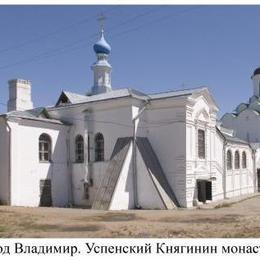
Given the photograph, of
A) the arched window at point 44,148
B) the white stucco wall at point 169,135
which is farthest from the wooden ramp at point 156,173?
the arched window at point 44,148

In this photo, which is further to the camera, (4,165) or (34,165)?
(34,165)

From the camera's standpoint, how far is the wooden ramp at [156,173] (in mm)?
20062

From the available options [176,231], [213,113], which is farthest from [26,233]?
[213,113]

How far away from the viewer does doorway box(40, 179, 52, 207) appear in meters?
21.1

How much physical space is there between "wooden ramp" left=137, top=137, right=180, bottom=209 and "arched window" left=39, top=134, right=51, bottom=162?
4.51 meters

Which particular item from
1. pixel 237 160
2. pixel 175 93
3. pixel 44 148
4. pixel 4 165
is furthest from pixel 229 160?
pixel 4 165

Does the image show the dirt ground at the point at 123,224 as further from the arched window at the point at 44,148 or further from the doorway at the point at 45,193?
the arched window at the point at 44,148

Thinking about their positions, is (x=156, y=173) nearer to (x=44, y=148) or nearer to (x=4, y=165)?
(x=44, y=148)

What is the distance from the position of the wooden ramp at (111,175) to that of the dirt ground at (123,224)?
1.91m

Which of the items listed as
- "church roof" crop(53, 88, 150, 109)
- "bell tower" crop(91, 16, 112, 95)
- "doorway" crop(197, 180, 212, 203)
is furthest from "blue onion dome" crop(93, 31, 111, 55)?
"doorway" crop(197, 180, 212, 203)

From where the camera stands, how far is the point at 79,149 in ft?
75.4

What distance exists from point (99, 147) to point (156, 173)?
347 cm

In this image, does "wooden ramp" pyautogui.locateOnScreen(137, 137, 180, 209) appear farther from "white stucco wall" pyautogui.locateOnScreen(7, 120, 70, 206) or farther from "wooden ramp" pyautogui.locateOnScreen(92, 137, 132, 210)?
"white stucco wall" pyautogui.locateOnScreen(7, 120, 70, 206)

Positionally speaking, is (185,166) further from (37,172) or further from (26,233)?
(26,233)
